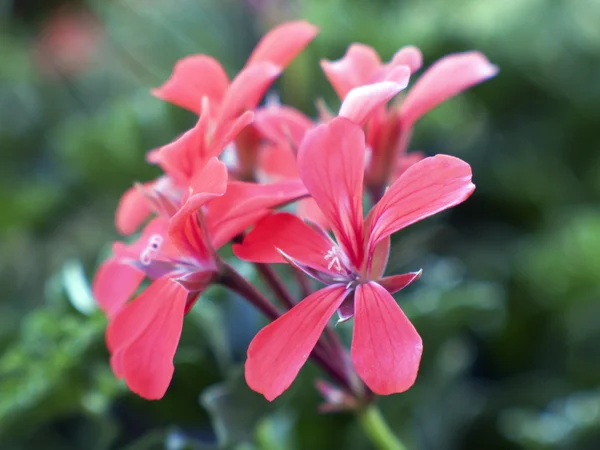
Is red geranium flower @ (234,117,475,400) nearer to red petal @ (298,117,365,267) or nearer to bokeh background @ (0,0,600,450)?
red petal @ (298,117,365,267)

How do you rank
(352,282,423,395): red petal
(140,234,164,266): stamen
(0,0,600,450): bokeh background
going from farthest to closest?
(0,0,600,450): bokeh background → (140,234,164,266): stamen → (352,282,423,395): red petal

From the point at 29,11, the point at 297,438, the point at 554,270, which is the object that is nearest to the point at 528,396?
the point at 554,270

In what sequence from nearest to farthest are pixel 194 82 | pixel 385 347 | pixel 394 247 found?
pixel 385 347 < pixel 194 82 < pixel 394 247

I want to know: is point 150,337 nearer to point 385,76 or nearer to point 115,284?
point 115,284

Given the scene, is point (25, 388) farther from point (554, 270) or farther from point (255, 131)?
point (554, 270)

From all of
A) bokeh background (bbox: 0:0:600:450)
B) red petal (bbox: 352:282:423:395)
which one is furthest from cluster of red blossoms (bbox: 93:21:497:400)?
bokeh background (bbox: 0:0:600:450)

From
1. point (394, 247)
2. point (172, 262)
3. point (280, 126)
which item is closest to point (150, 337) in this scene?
point (172, 262)

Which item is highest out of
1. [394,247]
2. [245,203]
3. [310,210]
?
[245,203]
